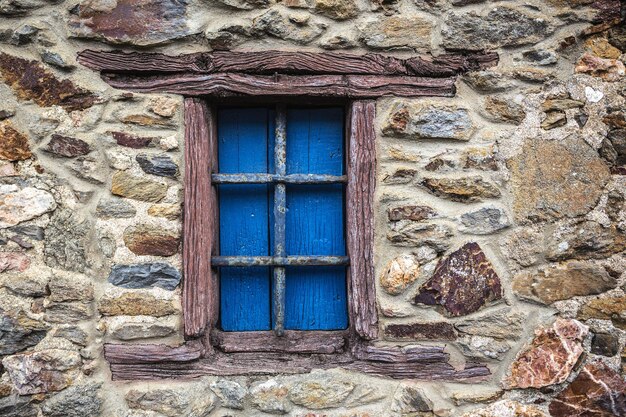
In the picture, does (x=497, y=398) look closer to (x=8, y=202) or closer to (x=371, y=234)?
(x=371, y=234)

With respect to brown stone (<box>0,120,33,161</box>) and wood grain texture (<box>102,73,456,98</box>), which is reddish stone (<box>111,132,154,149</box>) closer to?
wood grain texture (<box>102,73,456,98</box>)

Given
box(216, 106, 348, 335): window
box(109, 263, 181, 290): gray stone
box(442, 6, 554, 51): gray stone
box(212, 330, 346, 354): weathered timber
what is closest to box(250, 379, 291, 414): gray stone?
box(212, 330, 346, 354): weathered timber

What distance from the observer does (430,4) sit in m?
2.20

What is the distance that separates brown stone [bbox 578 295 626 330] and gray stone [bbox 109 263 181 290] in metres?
1.60

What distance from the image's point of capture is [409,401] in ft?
7.22

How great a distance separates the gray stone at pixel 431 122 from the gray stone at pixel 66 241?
1.25 meters

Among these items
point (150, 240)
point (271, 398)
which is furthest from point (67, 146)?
point (271, 398)

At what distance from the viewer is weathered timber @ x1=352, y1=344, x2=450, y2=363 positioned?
2.20 metres

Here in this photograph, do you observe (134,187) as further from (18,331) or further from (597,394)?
Answer: (597,394)

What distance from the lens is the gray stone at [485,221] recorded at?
2.19 m

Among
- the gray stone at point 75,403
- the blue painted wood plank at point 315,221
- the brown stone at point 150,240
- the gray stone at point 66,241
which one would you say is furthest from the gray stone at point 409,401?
the gray stone at point 66,241

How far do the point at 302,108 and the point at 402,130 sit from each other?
446mm

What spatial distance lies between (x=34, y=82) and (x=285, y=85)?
97 centimetres

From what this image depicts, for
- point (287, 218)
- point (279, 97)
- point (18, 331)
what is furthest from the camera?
point (287, 218)
